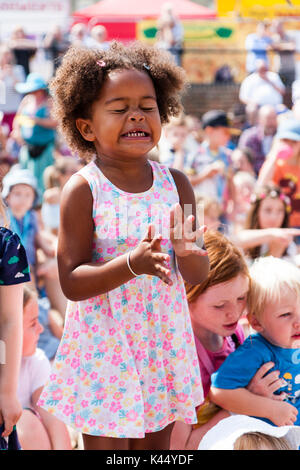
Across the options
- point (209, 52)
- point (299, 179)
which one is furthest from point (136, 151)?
point (209, 52)

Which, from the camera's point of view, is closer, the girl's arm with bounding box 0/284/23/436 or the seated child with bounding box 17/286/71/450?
the girl's arm with bounding box 0/284/23/436

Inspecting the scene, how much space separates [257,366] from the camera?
2.38 meters

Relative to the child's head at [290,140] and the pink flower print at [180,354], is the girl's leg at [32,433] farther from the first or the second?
the child's head at [290,140]

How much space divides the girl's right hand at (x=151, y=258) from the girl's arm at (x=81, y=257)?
2 cm

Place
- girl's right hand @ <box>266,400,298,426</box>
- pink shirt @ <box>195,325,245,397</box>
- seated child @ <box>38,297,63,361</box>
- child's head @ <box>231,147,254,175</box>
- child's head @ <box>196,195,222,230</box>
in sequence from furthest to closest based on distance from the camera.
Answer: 1. child's head @ <box>231,147,254,175</box>
2. child's head @ <box>196,195,222,230</box>
3. seated child @ <box>38,297,63,361</box>
4. pink shirt @ <box>195,325,245,397</box>
5. girl's right hand @ <box>266,400,298,426</box>

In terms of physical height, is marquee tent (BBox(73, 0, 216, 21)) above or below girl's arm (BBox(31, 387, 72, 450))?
above

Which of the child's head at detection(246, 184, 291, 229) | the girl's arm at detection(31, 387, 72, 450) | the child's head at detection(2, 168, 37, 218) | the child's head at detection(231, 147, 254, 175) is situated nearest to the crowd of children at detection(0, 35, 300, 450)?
the girl's arm at detection(31, 387, 72, 450)

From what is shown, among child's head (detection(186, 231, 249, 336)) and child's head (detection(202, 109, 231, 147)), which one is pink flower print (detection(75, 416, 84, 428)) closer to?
child's head (detection(186, 231, 249, 336))

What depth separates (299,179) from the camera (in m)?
5.85

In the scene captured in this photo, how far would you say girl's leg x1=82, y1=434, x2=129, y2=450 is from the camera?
2.09 m

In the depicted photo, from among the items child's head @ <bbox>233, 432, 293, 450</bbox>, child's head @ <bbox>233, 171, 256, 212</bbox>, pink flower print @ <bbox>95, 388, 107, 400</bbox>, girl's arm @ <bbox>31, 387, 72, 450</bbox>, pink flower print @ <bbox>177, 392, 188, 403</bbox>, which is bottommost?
girl's arm @ <bbox>31, 387, 72, 450</bbox>

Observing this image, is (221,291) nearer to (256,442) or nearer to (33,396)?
(256,442)

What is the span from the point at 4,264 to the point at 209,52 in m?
11.9
